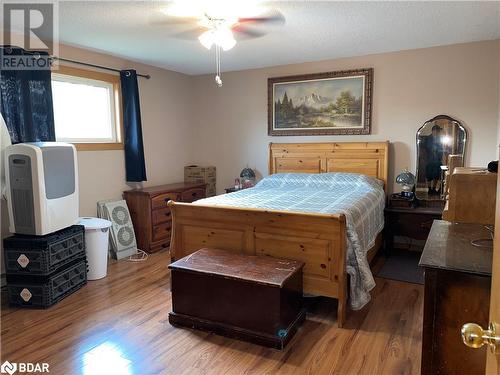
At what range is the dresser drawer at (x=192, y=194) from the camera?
463 centimetres

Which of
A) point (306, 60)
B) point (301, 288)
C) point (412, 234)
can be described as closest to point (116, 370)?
point (301, 288)

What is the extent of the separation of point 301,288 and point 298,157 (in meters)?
2.32

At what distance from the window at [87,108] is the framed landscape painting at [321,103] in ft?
6.36

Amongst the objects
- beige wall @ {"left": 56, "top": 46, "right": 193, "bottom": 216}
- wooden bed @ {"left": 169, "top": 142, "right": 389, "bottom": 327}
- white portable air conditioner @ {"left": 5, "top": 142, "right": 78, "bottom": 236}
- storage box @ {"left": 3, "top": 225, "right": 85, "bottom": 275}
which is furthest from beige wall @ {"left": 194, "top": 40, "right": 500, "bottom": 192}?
storage box @ {"left": 3, "top": 225, "right": 85, "bottom": 275}

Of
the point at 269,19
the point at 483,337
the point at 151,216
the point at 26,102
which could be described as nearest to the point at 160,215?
the point at 151,216

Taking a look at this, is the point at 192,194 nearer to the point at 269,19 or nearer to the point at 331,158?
the point at 331,158

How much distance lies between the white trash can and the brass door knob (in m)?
3.09

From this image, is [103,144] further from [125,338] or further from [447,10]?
[447,10]

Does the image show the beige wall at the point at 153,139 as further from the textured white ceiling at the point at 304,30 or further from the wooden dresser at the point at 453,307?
the wooden dresser at the point at 453,307

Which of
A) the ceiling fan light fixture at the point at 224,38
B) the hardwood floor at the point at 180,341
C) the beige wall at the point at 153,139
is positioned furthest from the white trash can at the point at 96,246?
the ceiling fan light fixture at the point at 224,38

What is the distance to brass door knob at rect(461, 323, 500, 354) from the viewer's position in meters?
0.80

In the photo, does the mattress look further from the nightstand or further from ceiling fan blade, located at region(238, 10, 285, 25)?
ceiling fan blade, located at region(238, 10, 285, 25)

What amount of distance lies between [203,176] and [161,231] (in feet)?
3.60

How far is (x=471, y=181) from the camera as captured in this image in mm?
1842
